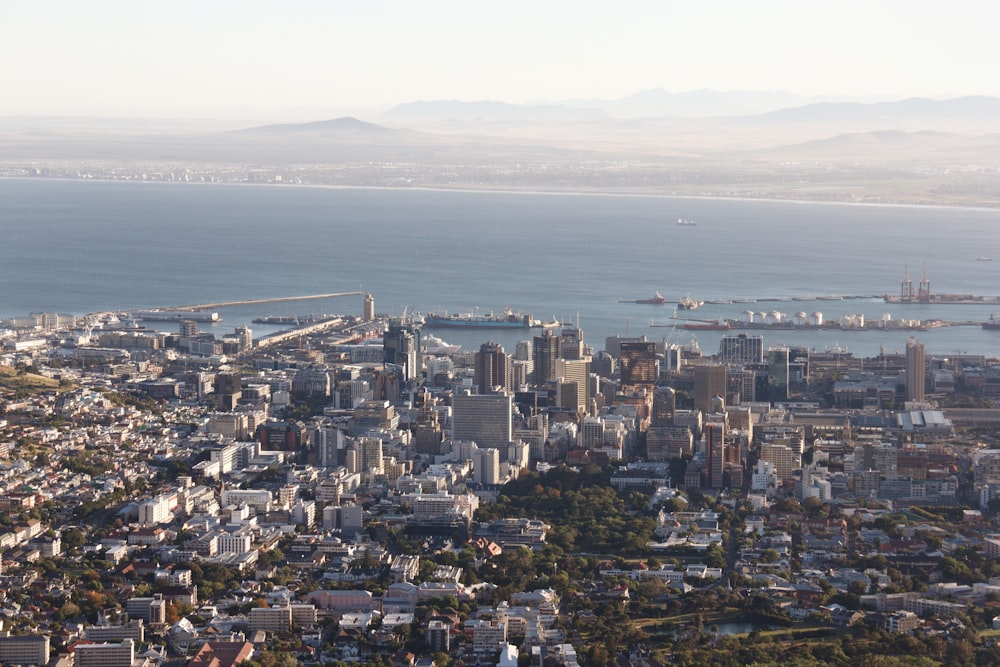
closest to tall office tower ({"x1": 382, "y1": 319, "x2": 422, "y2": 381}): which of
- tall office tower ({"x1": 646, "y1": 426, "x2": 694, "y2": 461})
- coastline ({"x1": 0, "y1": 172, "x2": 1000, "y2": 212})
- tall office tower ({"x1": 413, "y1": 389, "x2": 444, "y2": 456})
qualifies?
tall office tower ({"x1": 413, "y1": 389, "x2": 444, "y2": 456})

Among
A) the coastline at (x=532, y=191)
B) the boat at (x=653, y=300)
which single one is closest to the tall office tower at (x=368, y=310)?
the boat at (x=653, y=300)

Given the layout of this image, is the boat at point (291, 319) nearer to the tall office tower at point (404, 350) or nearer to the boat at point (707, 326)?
the tall office tower at point (404, 350)

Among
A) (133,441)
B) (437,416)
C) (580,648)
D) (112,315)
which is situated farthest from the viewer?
(112,315)

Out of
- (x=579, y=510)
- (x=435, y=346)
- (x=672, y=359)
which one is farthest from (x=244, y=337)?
(x=579, y=510)

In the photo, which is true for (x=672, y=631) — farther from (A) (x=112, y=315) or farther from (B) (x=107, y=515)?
(A) (x=112, y=315)

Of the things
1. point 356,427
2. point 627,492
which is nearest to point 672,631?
point 627,492

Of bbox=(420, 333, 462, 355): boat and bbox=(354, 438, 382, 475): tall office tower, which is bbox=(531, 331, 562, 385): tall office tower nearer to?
bbox=(420, 333, 462, 355): boat
